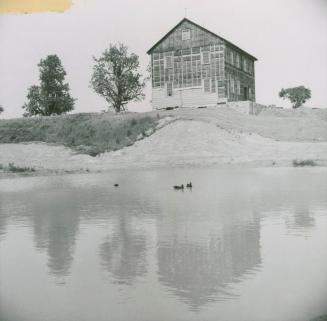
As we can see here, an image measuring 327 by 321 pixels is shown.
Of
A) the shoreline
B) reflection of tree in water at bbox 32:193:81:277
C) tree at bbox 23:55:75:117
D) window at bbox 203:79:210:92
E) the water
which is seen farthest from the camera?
window at bbox 203:79:210:92

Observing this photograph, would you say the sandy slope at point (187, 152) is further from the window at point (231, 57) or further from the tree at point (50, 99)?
the window at point (231, 57)

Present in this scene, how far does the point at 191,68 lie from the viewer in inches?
1606

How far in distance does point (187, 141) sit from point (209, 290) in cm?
2163

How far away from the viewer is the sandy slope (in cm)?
2636

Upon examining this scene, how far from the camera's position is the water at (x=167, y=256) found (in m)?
7.32

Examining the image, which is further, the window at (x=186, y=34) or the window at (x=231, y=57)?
the window at (x=231, y=57)

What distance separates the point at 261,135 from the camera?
31281mm

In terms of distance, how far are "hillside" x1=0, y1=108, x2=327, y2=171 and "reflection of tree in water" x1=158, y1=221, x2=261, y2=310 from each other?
1482cm

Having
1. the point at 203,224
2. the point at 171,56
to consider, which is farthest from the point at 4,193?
the point at 171,56

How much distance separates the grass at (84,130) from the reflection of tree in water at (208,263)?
2092 centimetres

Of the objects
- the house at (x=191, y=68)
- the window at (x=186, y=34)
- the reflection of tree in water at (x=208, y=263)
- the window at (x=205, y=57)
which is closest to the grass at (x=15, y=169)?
the house at (x=191, y=68)

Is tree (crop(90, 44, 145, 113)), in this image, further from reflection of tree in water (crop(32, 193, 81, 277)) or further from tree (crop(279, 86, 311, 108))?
reflection of tree in water (crop(32, 193, 81, 277))

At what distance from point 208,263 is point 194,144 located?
19.5 m

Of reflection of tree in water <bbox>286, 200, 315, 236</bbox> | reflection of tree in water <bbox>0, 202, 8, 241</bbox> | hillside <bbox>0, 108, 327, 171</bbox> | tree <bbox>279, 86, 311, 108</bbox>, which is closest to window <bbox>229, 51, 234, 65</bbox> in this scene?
hillside <bbox>0, 108, 327, 171</bbox>
